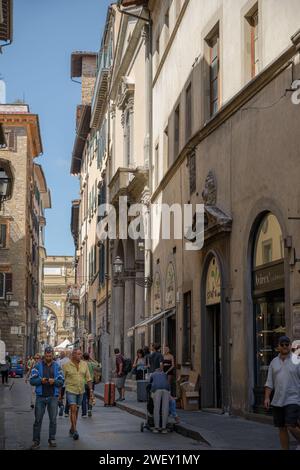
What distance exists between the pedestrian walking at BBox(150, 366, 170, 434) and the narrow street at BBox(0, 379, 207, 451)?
29 cm

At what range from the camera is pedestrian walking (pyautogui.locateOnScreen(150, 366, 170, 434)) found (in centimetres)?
1744

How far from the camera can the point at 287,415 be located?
12195 mm

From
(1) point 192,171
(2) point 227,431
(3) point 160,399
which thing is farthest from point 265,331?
(1) point 192,171

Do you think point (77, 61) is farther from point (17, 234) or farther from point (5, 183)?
point (5, 183)

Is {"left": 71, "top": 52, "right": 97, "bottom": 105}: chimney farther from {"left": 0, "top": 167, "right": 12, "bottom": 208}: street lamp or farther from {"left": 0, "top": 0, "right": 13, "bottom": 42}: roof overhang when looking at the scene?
{"left": 0, "top": 167, "right": 12, "bottom": 208}: street lamp

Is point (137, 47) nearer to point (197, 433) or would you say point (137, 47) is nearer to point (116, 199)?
point (116, 199)

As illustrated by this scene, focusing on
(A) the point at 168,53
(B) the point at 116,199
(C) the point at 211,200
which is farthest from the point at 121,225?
(C) the point at 211,200

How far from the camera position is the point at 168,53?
28.8 meters

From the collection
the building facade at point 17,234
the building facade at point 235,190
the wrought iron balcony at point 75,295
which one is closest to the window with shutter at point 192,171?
the building facade at point 235,190

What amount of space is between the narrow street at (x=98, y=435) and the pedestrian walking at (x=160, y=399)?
11.3 inches

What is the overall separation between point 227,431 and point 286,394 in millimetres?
3972

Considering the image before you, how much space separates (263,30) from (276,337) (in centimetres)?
596

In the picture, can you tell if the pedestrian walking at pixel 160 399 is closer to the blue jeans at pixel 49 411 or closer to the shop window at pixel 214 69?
the blue jeans at pixel 49 411

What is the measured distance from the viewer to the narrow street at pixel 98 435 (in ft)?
48.5
